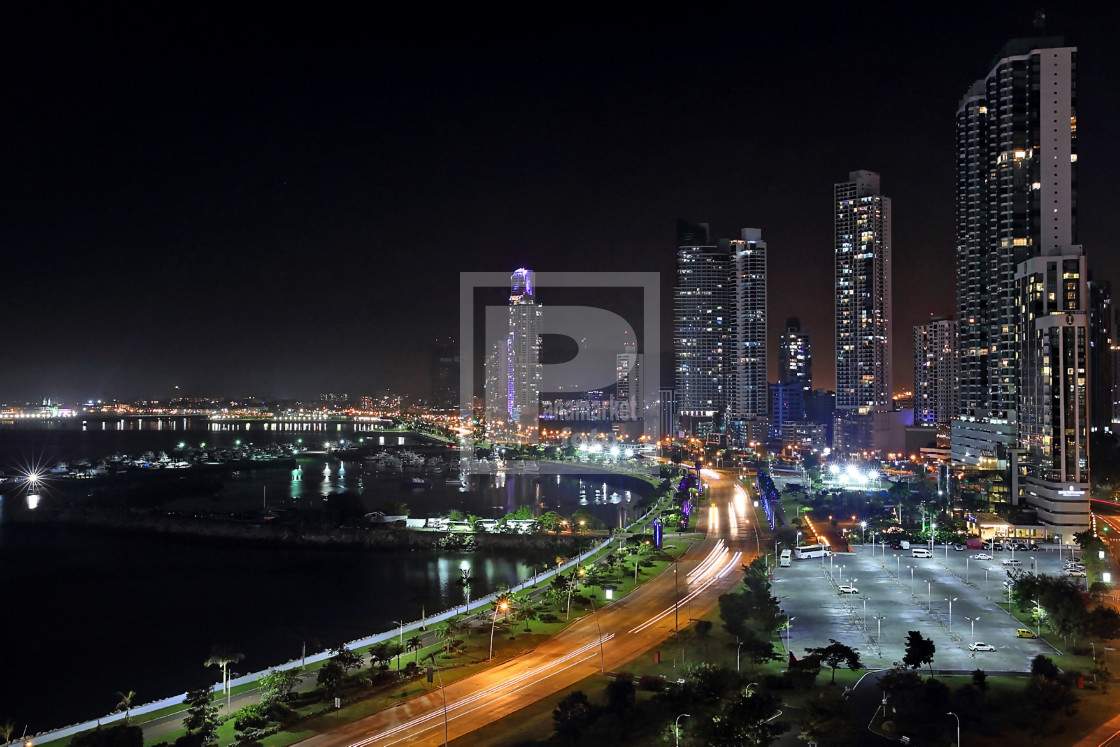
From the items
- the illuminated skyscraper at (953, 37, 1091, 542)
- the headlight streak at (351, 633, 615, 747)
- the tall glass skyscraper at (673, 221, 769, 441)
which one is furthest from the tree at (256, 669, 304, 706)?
the tall glass skyscraper at (673, 221, 769, 441)

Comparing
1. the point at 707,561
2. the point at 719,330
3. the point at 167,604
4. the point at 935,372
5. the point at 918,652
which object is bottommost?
the point at 167,604

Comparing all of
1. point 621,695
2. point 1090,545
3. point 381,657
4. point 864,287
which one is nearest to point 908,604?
point 1090,545

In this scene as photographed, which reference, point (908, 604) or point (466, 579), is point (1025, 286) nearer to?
point (908, 604)

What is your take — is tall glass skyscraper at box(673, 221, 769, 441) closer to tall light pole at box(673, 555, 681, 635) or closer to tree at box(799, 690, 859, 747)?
tall light pole at box(673, 555, 681, 635)

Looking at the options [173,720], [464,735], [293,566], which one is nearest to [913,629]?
[464,735]

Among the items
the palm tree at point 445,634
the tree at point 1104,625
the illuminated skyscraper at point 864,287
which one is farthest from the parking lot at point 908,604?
the illuminated skyscraper at point 864,287
